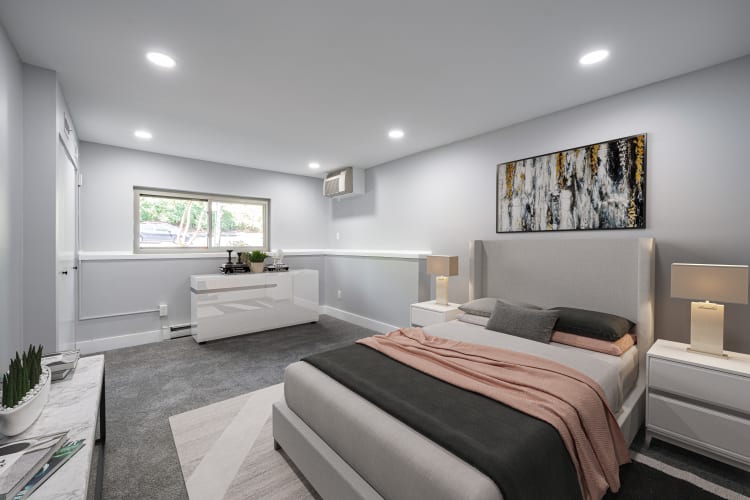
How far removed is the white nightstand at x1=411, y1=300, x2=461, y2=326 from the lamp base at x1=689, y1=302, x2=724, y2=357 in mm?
1840

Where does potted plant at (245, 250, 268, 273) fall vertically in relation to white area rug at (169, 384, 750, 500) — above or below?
above

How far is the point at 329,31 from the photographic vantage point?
1922mm

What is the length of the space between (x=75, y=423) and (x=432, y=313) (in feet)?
9.34

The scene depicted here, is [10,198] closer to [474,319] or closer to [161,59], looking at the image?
[161,59]

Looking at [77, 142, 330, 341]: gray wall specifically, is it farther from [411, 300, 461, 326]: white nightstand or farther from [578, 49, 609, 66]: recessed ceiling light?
[578, 49, 609, 66]: recessed ceiling light

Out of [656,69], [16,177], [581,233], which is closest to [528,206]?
[581,233]

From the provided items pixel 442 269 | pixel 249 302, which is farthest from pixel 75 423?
pixel 249 302

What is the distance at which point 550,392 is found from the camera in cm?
159

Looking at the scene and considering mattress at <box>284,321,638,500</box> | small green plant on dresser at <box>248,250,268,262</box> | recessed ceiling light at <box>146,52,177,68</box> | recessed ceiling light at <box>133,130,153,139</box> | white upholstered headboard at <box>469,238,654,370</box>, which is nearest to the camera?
mattress at <box>284,321,638,500</box>

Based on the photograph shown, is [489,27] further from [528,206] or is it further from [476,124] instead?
[528,206]

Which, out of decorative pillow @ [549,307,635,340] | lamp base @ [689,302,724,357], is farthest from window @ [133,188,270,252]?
lamp base @ [689,302,724,357]

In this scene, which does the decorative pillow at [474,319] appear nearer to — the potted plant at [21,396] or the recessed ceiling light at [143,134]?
the potted plant at [21,396]

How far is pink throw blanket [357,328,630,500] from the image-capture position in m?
1.42

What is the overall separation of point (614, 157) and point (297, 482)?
10.8 feet
